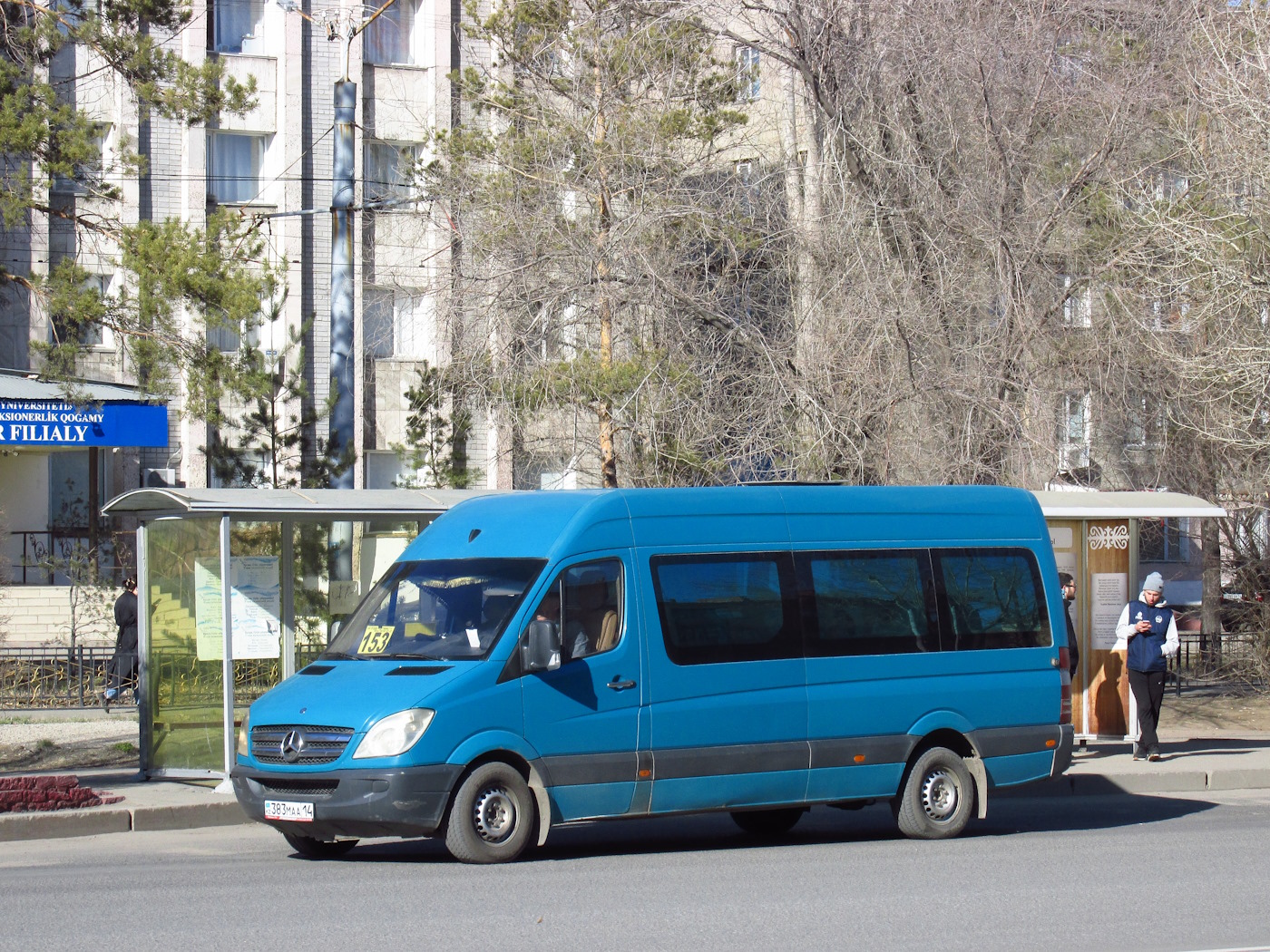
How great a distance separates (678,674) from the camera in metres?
9.87

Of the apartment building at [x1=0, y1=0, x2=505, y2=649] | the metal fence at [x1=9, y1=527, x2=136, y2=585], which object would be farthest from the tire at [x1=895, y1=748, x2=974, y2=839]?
the apartment building at [x1=0, y1=0, x2=505, y2=649]

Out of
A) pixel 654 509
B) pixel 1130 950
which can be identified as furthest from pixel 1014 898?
pixel 654 509

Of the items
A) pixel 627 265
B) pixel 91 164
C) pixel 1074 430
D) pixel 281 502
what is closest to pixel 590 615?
pixel 281 502

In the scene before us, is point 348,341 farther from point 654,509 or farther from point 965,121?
point 654,509

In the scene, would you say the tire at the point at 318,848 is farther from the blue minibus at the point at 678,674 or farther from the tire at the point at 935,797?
the tire at the point at 935,797

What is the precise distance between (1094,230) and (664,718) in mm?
10616

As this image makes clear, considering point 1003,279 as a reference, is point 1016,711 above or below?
below

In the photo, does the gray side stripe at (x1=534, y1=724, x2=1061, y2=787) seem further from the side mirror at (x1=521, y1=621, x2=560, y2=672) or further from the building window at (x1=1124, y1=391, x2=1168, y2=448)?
the building window at (x1=1124, y1=391, x2=1168, y2=448)

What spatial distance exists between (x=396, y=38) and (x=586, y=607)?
26.8 metres

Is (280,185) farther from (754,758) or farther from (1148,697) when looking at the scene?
(754,758)

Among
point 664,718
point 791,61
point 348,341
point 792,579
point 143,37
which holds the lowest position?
point 664,718

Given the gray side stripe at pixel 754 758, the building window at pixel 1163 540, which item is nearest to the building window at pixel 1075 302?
the building window at pixel 1163 540

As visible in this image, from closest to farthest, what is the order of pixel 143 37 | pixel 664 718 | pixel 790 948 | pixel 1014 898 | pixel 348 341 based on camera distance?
1. pixel 790 948
2. pixel 1014 898
3. pixel 664 718
4. pixel 143 37
5. pixel 348 341

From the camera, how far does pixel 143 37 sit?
1361 centimetres
